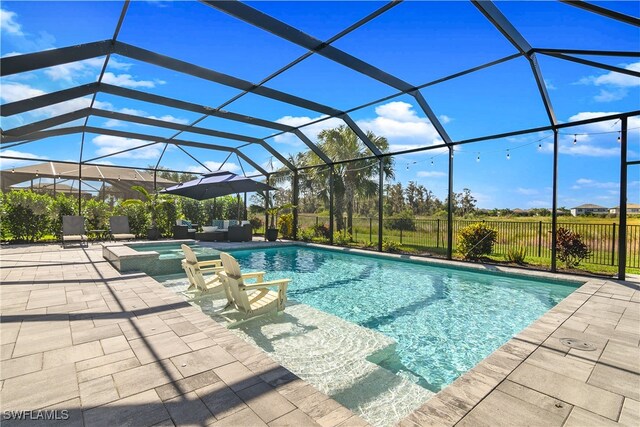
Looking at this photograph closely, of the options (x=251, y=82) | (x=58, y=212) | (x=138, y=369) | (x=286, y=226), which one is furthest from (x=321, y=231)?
(x=138, y=369)

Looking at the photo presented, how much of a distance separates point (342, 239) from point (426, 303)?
24.6ft

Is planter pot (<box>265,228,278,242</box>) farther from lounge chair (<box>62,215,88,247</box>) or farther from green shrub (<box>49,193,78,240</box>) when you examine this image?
green shrub (<box>49,193,78,240</box>)

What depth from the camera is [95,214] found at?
12523 millimetres

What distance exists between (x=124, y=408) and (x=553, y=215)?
8594mm

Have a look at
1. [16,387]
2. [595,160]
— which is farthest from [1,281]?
[595,160]

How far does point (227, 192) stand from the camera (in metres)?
11.7

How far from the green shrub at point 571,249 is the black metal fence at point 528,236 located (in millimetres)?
196

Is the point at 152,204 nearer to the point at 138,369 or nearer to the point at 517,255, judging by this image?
the point at 138,369

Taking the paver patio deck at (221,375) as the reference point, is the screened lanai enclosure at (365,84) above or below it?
above

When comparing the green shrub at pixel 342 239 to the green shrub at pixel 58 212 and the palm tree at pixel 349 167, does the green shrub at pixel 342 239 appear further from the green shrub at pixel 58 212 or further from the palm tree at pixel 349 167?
the green shrub at pixel 58 212

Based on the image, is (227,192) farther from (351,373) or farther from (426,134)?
(351,373)

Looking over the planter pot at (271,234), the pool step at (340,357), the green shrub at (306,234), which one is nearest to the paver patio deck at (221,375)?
the pool step at (340,357)

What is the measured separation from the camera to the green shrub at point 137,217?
43.5 ft

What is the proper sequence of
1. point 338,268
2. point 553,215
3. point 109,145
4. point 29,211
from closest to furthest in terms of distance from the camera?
point 553,215 → point 338,268 → point 29,211 → point 109,145
